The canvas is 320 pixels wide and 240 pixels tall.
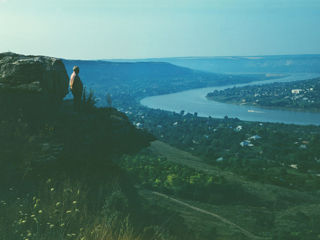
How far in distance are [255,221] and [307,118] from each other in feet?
313

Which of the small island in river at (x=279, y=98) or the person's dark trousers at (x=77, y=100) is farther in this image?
the small island in river at (x=279, y=98)

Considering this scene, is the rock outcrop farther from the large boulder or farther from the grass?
the grass

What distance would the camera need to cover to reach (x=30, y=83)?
28.3 ft

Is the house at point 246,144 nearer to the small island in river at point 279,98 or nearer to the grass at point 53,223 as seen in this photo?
the grass at point 53,223

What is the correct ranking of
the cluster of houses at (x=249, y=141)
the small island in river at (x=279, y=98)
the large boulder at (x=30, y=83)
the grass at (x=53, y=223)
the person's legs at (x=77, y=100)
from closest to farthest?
1. the grass at (x=53, y=223)
2. the large boulder at (x=30, y=83)
3. the person's legs at (x=77, y=100)
4. the cluster of houses at (x=249, y=141)
5. the small island in river at (x=279, y=98)

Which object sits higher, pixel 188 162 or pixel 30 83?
pixel 30 83

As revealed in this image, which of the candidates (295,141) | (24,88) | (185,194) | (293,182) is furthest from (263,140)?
(24,88)

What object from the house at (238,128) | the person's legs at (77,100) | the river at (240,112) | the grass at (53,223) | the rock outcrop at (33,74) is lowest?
the river at (240,112)

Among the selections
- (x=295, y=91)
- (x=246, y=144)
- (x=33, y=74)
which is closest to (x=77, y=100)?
(x=33, y=74)

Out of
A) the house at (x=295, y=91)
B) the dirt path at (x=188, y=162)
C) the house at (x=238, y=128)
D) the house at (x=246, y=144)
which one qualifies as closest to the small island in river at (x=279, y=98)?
the house at (x=295, y=91)

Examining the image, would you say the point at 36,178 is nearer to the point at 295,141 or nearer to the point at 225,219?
the point at 225,219

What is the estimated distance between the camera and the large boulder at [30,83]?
8.23 metres

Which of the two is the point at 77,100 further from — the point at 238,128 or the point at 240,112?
the point at 240,112


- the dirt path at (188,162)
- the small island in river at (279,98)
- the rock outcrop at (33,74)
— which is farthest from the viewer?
the small island in river at (279,98)
